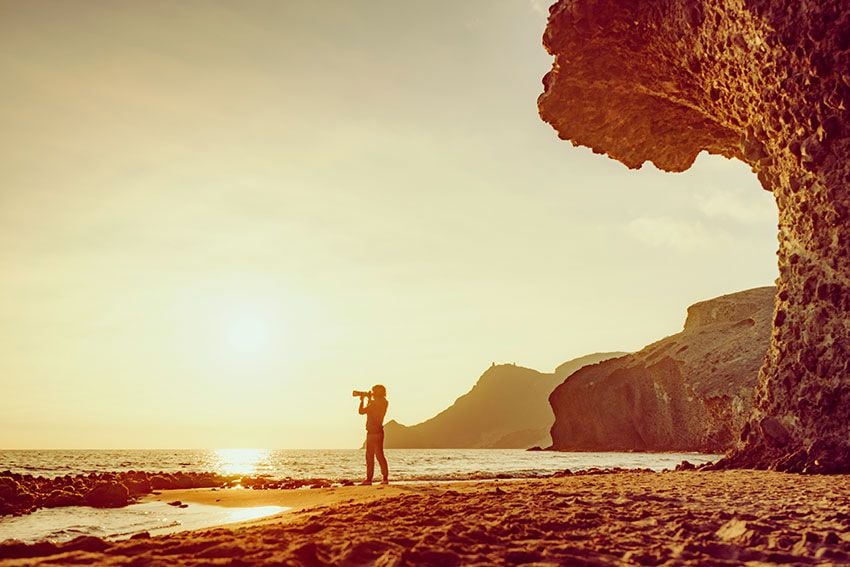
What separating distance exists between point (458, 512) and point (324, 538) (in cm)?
169

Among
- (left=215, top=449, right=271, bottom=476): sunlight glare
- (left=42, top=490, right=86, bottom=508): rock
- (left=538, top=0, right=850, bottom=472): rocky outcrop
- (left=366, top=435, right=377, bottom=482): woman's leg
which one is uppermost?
(left=538, top=0, right=850, bottom=472): rocky outcrop

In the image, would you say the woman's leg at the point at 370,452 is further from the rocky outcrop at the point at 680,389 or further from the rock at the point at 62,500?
the rocky outcrop at the point at 680,389

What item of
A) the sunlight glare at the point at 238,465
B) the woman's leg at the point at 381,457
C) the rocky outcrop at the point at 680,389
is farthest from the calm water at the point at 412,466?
the rocky outcrop at the point at 680,389

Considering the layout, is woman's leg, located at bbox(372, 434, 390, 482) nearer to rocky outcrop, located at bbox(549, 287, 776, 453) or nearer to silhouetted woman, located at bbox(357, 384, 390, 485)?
silhouetted woman, located at bbox(357, 384, 390, 485)

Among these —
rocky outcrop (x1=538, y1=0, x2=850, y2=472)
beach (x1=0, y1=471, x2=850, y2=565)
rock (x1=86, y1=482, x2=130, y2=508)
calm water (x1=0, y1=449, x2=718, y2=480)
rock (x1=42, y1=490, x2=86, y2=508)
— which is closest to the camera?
beach (x1=0, y1=471, x2=850, y2=565)

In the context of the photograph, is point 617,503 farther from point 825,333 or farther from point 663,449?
point 663,449

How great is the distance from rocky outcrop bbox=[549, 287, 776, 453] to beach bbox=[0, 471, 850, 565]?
178 feet

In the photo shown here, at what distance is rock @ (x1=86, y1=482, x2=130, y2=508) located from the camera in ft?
35.4

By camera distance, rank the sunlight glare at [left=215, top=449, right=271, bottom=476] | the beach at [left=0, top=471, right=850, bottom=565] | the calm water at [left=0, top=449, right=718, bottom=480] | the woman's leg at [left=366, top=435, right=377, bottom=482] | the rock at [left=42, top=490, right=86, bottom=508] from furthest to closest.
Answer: the sunlight glare at [left=215, top=449, right=271, bottom=476]
the calm water at [left=0, top=449, right=718, bottom=480]
the woman's leg at [left=366, top=435, right=377, bottom=482]
the rock at [left=42, top=490, right=86, bottom=508]
the beach at [left=0, top=471, right=850, bottom=565]

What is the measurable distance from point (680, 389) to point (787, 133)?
6456cm

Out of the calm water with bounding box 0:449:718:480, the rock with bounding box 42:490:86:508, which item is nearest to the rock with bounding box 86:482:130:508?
the rock with bounding box 42:490:86:508

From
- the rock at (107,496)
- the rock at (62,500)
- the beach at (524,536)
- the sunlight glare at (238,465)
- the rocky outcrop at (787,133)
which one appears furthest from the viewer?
the sunlight glare at (238,465)

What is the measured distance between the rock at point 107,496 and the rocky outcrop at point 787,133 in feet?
41.6

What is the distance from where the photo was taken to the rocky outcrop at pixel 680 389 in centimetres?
5839
